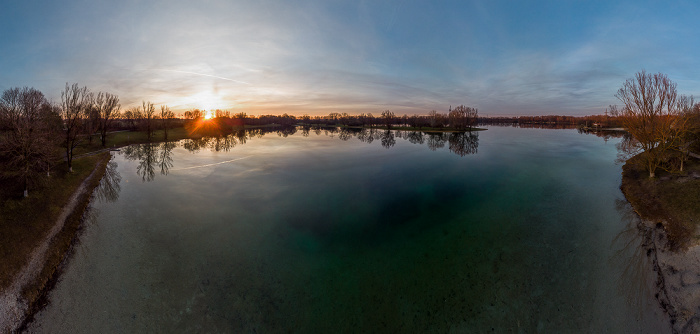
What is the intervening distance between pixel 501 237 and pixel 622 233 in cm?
783

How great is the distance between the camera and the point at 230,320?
8188 millimetres

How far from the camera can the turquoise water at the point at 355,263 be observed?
8.35 metres

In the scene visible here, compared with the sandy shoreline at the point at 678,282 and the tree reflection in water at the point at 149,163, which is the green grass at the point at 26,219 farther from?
the sandy shoreline at the point at 678,282

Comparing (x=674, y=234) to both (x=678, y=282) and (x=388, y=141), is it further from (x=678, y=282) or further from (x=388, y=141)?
(x=388, y=141)

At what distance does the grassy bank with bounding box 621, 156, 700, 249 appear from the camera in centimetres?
1305

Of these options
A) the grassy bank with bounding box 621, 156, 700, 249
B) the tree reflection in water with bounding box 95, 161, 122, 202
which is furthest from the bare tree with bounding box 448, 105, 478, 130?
the tree reflection in water with bounding box 95, 161, 122, 202

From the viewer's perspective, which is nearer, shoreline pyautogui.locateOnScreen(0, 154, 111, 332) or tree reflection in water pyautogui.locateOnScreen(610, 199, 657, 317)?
shoreline pyautogui.locateOnScreen(0, 154, 111, 332)

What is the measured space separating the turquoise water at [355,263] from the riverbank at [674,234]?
26.2 inches

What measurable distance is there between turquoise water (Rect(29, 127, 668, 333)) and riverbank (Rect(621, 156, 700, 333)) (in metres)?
0.66

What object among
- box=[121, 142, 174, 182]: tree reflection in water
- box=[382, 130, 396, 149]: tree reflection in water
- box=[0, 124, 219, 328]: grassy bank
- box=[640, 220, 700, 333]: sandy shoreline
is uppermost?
box=[382, 130, 396, 149]: tree reflection in water

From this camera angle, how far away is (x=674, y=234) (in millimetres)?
13086

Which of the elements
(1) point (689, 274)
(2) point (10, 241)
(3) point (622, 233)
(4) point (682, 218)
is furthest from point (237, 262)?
(4) point (682, 218)

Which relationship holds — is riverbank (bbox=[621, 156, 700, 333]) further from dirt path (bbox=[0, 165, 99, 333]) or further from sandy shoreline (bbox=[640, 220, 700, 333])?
dirt path (bbox=[0, 165, 99, 333])

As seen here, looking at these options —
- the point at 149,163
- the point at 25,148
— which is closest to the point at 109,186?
the point at 25,148
